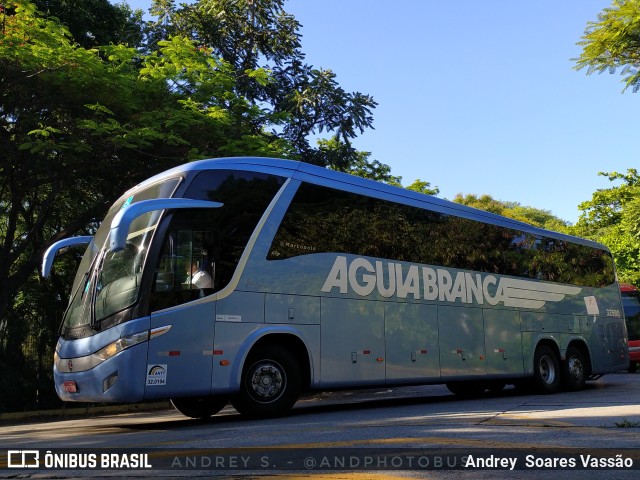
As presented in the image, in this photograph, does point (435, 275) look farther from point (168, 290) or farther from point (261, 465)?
point (261, 465)

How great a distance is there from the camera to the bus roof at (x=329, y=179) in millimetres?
9445

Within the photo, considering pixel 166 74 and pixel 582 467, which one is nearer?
pixel 582 467

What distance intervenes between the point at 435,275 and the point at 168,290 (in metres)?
5.63

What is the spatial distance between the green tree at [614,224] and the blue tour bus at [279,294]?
22.6 metres

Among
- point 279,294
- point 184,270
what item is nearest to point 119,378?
point 184,270

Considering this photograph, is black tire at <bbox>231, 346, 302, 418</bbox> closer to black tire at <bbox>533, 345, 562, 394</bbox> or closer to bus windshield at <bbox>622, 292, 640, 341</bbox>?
black tire at <bbox>533, 345, 562, 394</bbox>

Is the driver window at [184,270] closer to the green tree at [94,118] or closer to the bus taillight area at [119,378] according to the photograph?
the bus taillight area at [119,378]

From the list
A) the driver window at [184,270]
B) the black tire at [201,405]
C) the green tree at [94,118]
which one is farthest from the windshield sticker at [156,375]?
the green tree at [94,118]

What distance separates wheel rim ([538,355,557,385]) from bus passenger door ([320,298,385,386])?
5503 mm

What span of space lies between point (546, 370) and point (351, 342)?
6.52 metres

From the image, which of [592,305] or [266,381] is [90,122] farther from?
[592,305]

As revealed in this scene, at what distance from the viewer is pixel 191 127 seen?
15.6 m

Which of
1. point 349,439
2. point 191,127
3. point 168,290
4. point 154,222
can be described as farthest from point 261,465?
point 191,127

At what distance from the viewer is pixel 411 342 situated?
1159 centimetres
